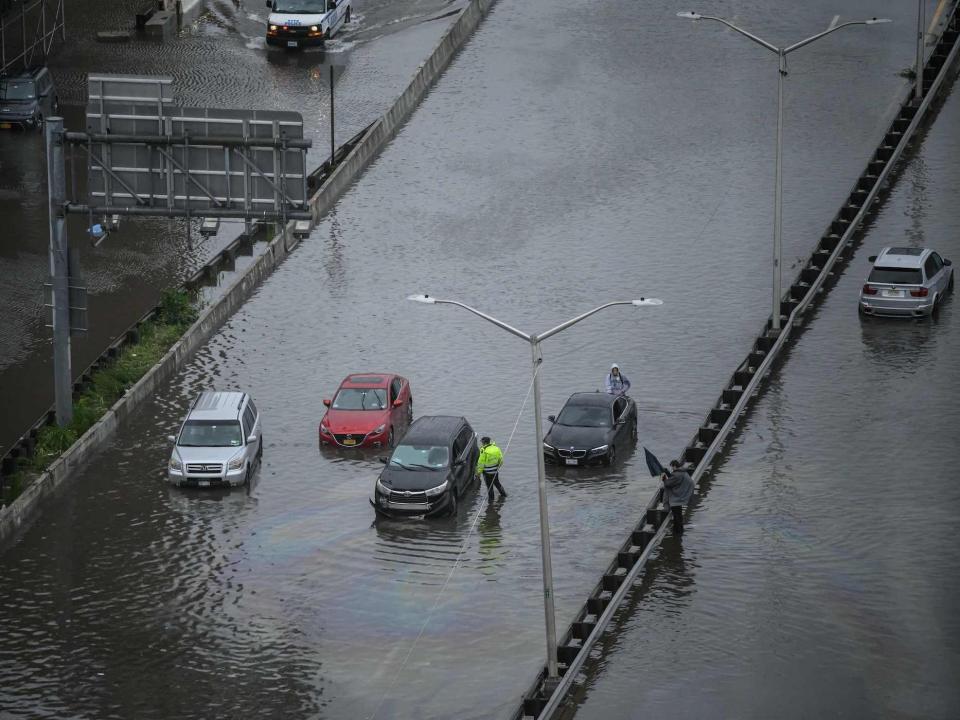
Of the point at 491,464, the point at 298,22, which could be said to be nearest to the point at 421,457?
the point at 491,464

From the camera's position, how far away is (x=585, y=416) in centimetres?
3891

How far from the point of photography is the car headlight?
116ft

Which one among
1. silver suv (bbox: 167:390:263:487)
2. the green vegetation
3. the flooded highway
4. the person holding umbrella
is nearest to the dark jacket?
the person holding umbrella

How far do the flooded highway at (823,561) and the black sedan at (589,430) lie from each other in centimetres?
242

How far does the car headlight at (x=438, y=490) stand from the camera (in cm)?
3544

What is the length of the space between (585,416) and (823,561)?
7472mm

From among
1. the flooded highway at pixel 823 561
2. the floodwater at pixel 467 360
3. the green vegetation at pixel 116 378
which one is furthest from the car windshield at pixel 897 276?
the green vegetation at pixel 116 378

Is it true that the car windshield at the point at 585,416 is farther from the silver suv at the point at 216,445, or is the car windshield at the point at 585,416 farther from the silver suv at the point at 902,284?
the silver suv at the point at 902,284

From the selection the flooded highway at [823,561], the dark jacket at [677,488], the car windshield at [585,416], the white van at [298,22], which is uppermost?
the white van at [298,22]

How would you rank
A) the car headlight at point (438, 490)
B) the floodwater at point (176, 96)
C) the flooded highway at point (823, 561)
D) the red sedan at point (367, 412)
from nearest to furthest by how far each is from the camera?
the flooded highway at point (823, 561), the car headlight at point (438, 490), the red sedan at point (367, 412), the floodwater at point (176, 96)

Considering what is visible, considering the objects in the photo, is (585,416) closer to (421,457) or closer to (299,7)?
(421,457)

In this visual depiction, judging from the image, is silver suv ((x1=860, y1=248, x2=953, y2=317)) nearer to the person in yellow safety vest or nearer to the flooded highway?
the flooded highway

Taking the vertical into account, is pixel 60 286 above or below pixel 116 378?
above

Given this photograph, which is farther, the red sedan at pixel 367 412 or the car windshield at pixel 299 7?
the car windshield at pixel 299 7
